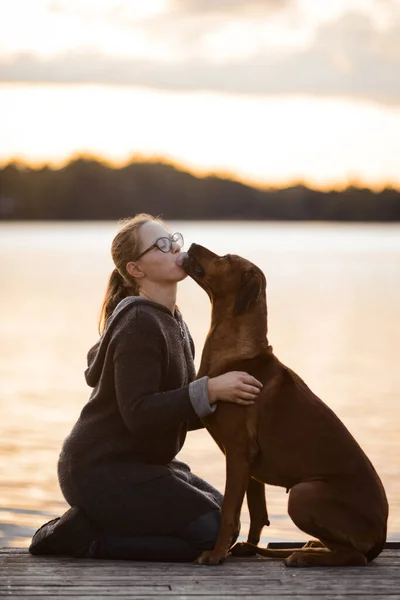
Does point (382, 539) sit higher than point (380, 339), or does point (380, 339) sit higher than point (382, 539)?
point (382, 539)

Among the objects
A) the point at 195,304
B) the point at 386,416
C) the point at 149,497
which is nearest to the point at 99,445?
the point at 149,497

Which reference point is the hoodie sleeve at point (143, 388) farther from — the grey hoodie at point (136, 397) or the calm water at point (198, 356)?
the calm water at point (198, 356)

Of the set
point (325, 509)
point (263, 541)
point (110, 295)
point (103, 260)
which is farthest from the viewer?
point (103, 260)

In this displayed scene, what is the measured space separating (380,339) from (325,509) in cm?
2012

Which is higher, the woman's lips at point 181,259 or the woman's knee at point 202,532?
the woman's lips at point 181,259

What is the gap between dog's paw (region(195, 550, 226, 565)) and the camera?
16.5 feet

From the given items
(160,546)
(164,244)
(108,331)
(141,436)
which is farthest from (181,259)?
(160,546)

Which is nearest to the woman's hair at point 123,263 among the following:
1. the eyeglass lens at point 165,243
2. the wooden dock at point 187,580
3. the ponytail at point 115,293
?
the ponytail at point 115,293

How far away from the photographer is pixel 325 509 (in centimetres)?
492

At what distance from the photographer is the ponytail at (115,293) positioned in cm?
562

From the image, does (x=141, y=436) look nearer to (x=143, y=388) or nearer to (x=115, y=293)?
(x=143, y=388)

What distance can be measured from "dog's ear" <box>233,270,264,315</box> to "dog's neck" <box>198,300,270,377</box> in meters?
0.04

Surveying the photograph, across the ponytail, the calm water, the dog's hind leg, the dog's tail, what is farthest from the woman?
the calm water

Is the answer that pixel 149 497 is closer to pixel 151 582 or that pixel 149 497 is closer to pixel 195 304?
pixel 151 582
